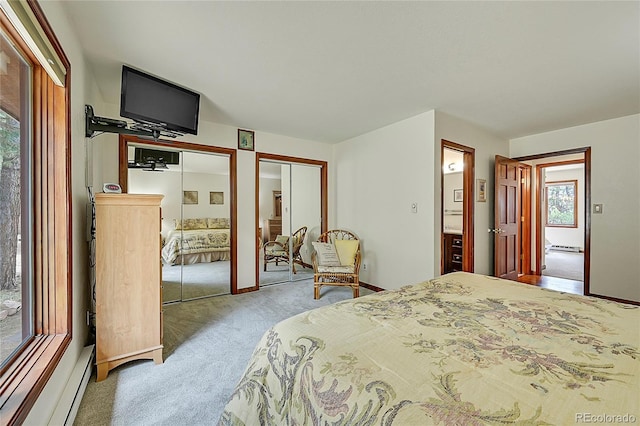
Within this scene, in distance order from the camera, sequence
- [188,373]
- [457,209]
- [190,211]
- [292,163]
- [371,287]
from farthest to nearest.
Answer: [457,209], [292,163], [371,287], [190,211], [188,373]

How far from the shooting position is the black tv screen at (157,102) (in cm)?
223

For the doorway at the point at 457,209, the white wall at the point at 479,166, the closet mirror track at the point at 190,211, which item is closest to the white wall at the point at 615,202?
the white wall at the point at 479,166

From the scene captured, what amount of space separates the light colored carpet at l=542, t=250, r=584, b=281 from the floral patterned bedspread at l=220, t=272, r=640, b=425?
186 inches

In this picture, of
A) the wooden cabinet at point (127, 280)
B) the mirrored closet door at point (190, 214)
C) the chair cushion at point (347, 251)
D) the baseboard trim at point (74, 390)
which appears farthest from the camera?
the chair cushion at point (347, 251)

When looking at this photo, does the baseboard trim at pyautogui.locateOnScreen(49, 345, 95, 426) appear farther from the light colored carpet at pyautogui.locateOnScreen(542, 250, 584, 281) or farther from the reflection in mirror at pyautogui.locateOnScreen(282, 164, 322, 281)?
the light colored carpet at pyautogui.locateOnScreen(542, 250, 584, 281)

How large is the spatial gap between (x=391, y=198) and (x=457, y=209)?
2.28m

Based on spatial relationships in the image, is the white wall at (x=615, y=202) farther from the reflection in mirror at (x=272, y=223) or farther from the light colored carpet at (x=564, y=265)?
the reflection in mirror at (x=272, y=223)

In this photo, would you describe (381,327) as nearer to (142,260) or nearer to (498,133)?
(142,260)

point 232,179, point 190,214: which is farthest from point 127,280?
point 232,179

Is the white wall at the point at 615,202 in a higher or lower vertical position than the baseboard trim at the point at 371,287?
higher

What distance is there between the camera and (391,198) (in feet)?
12.6

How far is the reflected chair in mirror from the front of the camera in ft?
15.3

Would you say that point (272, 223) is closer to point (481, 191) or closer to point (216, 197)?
point (216, 197)

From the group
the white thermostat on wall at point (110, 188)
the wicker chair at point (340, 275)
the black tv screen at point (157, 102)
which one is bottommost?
the wicker chair at point (340, 275)
